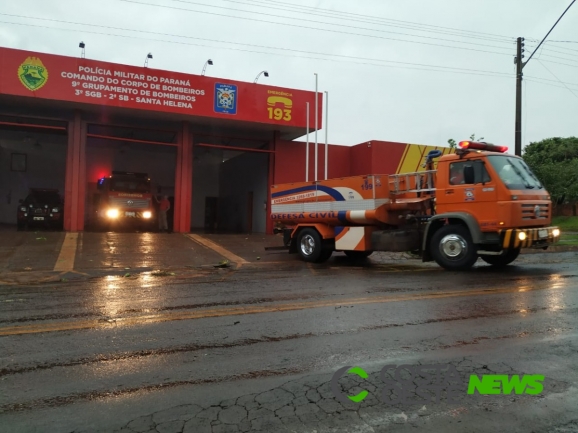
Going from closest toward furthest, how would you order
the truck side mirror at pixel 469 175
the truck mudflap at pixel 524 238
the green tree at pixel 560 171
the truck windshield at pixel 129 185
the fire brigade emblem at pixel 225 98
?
the truck mudflap at pixel 524 238, the truck side mirror at pixel 469 175, the fire brigade emblem at pixel 225 98, the truck windshield at pixel 129 185, the green tree at pixel 560 171

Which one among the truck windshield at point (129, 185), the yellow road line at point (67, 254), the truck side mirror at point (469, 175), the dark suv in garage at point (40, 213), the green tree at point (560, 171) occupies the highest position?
the green tree at point (560, 171)

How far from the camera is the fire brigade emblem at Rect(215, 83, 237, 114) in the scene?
20141 millimetres

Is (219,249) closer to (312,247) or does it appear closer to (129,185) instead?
(312,247)

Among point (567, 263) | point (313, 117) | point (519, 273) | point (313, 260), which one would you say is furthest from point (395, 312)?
point (313, 117)

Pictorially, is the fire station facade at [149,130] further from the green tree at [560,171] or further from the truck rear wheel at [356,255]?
the green tree at [560,171]

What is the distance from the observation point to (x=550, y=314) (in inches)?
239

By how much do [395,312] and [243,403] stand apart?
340cm

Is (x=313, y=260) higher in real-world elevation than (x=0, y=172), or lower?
lower

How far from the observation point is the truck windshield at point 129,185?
21.6 m

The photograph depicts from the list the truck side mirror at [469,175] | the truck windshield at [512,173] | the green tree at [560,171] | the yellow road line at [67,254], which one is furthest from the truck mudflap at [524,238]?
the green tree at [560,171]

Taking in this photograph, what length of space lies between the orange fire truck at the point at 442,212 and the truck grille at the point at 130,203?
34.9 ft

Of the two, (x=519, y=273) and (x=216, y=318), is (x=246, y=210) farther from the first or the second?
(x=216, y=318)

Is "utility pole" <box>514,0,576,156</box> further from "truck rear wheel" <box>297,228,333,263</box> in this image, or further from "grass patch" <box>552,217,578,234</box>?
"grass patch" <box>552,217,578,234</box>

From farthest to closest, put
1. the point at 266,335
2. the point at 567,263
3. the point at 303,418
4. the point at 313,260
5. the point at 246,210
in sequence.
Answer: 1. the point at 246,210
2. the point at 313,260
3. the point at 567,263
4. the point at 266,335
5. the point at 303,418
